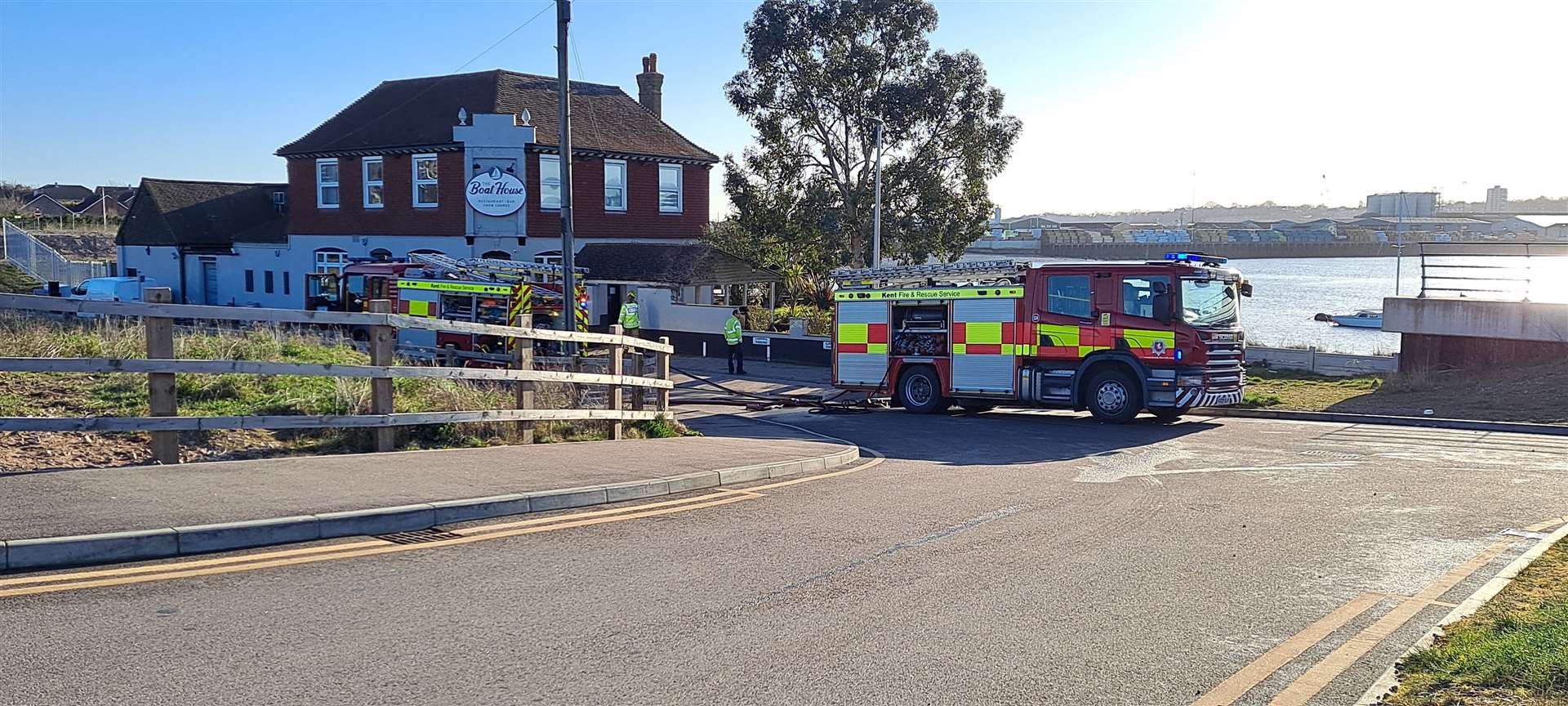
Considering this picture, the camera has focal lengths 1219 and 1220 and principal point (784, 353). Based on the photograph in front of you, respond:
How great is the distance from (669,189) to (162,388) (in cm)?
3436

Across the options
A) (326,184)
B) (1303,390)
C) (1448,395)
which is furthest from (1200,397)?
(326,184)

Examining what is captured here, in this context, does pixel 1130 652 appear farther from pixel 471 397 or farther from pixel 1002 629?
pixel 471 397

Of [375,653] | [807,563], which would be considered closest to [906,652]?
[807,563]

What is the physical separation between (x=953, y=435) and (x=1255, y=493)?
6.60 meters

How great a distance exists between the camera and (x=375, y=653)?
5.39 metres

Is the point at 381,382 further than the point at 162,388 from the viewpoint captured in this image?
Yes

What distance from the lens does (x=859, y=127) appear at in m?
38.3

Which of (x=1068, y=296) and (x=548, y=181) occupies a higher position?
(x=548, y=181)

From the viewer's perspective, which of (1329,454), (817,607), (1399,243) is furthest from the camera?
(1399,243)

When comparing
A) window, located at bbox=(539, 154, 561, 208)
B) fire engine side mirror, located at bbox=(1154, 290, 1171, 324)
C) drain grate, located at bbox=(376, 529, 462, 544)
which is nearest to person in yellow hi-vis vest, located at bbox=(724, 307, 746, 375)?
window, located at bbox=(539, 154, 561, 208)

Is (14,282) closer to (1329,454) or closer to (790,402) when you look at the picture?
(790,402)

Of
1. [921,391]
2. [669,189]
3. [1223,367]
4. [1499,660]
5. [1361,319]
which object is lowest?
[921,391]

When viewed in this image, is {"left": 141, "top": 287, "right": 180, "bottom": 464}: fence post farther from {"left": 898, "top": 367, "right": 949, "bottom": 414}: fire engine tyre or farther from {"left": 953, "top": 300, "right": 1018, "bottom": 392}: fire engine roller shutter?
{"left": 898, "top": 367, "right": 949, "bottom": 414}: fire engine tyre

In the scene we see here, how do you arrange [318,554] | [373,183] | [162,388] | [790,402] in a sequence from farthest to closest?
[373,183], [790,402], [162,388], [318,554]
